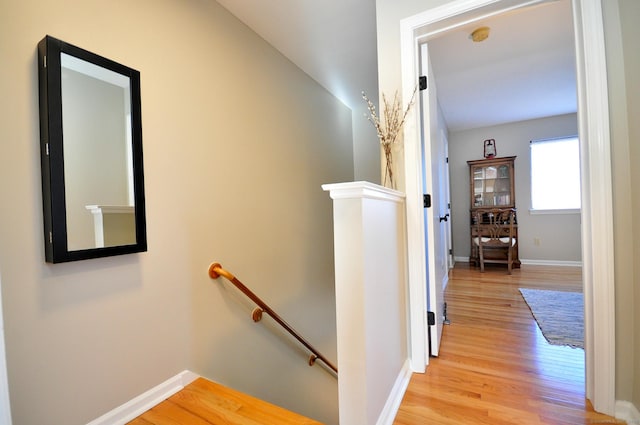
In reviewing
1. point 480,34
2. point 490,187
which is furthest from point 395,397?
point 490,187

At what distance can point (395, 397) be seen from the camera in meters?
1.32

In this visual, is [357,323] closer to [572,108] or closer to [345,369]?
[345,369]

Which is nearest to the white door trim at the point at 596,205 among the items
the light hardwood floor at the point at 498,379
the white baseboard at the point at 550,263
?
the light hardwood floor at the point at 498,379

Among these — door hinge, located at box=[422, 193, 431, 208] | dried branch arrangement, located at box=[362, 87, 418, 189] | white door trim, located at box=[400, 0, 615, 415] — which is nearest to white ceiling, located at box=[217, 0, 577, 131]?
white door trim, located at box=[400, 0, 615, 415]

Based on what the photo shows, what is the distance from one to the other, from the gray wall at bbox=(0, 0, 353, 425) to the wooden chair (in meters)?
2.95

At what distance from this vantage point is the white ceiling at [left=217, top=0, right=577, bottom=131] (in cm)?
201

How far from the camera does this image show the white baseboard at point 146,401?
4.02 ft

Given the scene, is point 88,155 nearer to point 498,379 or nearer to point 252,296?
point 252,296

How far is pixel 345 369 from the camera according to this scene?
1.03 meters

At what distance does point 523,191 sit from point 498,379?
4.22 metres

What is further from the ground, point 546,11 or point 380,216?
point 546,11

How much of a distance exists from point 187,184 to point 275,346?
142cm

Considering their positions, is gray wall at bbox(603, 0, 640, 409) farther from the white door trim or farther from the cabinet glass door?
the cabinet glass door

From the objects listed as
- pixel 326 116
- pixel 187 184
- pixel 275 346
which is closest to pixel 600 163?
pixel 187 184
